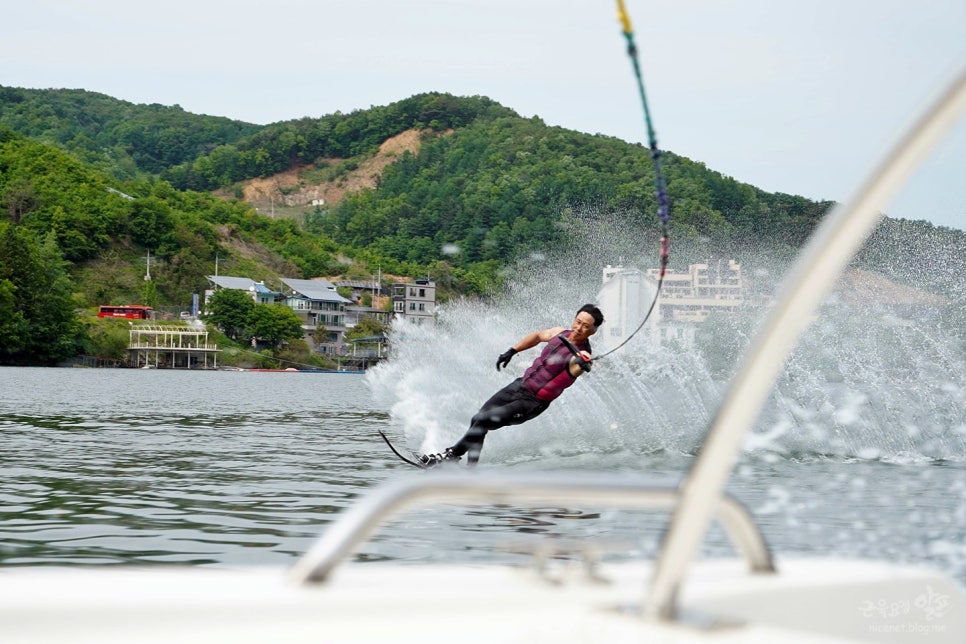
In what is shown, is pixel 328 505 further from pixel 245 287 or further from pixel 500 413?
pixel 245 287

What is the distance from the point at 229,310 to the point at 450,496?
422 feet

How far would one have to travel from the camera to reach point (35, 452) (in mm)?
14180

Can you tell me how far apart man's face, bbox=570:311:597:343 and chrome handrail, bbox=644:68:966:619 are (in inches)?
371

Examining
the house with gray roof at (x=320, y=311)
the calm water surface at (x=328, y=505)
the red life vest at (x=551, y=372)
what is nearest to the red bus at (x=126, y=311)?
the house with gray roof at (x=320, y=311)

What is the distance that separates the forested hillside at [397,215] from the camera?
77.2 m

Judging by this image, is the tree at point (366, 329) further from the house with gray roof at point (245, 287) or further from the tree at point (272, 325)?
the tree at point (272, 325)

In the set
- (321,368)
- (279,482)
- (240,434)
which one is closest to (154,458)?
(279,482)

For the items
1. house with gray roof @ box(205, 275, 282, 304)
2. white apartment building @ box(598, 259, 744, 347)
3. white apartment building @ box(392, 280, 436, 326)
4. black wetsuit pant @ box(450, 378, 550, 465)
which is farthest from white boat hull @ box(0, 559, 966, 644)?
white apartment building @ box(392, 280, 436, 326)

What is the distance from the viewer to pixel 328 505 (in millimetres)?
9484

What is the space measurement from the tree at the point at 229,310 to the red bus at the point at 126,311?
7.10 m

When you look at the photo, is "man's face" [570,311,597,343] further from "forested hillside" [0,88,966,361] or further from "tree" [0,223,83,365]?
"tree" [0,223,83,365]

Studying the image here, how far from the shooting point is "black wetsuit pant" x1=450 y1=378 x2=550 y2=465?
11.9 meters

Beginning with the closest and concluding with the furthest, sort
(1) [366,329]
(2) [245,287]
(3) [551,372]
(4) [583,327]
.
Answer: (4) [583,327]
(3) [551,372]
(2) [245,287]
(1) [366,329]

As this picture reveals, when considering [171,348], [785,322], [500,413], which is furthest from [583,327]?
[171,348]
